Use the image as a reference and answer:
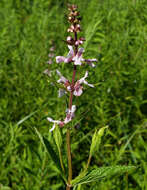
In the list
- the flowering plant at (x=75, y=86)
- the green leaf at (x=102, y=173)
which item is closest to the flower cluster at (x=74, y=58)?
the flowering plant at (x=75, y=86)

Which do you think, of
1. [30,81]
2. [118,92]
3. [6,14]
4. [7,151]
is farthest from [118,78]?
[6,14]

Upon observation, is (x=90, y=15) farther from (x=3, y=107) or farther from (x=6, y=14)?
(x=3, y=107)

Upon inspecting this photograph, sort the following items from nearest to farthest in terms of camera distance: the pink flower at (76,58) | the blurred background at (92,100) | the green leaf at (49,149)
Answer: the pink flower at (76,58) → the green leaf at (49,149) → the blurred background at (92,100)

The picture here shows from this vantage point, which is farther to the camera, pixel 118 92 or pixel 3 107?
pixel 118 92

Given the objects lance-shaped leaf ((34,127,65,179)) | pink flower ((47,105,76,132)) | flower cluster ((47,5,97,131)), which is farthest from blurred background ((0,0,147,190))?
flower cluster ((47,5,97,131))

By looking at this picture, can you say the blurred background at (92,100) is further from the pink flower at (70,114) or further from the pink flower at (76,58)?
the pink flower at (76,58)

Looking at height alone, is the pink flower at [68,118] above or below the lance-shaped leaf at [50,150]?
above

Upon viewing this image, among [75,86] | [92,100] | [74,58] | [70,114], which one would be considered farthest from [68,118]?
[92,100]

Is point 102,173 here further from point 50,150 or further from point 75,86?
point 75,86

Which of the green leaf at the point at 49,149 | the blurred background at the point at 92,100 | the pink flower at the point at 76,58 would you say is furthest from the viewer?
the blurred background at the point at 92,100

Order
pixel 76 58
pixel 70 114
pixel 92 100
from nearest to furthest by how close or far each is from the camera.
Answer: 1. pixel 76 58
2. pixel 70 114
3. pixel 92 100

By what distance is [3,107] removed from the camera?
3234 mm

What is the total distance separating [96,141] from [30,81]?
70.3 inches

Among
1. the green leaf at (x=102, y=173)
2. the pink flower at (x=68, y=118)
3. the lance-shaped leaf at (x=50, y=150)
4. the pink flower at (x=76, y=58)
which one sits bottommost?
the green leaf at (x=102, y=173)
